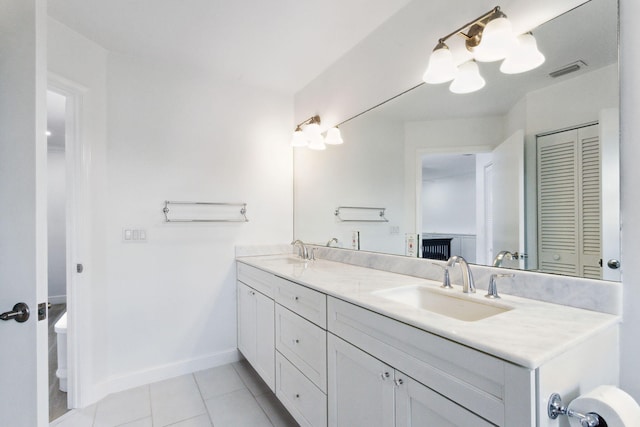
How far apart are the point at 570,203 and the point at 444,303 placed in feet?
2.03

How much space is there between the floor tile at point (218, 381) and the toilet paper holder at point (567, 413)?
1.98m

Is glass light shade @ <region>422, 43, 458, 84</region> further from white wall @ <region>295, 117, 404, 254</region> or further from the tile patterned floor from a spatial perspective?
the tile patterned floor

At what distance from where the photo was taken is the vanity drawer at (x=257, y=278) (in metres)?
1.93

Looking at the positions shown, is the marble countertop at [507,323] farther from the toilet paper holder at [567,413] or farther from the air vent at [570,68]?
the air vent at [570,68]

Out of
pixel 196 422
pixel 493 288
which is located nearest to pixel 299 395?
pixel 196 422

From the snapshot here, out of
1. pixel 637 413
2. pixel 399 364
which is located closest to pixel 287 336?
pixel 399 364

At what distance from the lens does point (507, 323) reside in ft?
2.99

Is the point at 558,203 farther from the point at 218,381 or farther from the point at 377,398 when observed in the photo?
the point at 218,381

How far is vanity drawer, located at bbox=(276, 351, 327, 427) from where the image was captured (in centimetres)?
141

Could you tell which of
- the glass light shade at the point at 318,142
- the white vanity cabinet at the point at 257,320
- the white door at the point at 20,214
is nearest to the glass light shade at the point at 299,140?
the glass light shade at the point at 318,142

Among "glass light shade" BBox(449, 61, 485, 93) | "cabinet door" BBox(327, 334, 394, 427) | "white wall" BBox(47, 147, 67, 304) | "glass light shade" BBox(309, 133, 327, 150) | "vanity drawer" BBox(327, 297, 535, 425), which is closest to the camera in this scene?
"vanity drawer" BBox(327, 297, 535, 425)

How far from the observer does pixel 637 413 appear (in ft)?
2.53

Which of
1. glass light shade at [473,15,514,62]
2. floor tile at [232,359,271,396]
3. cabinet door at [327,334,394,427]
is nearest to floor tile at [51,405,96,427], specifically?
floor tile at [232,359,271,396]

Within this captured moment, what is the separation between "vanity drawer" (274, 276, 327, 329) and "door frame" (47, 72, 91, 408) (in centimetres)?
129
